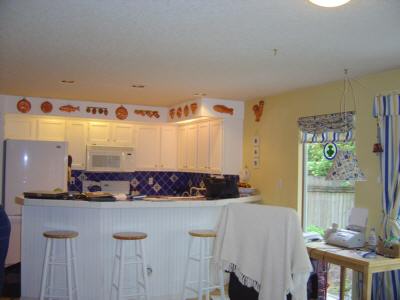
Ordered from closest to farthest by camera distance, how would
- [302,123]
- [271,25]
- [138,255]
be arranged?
[271,25], [138,255], [302,123]

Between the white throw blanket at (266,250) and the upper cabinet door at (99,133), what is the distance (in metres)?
3.70

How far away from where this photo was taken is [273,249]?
291 centimetres

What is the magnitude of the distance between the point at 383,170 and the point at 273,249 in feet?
5.09

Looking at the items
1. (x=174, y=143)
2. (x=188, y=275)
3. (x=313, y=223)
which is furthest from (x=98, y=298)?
(x=174, y=143)

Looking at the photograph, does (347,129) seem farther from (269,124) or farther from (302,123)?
(269,124)

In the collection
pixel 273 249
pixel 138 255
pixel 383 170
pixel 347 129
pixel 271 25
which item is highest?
pixel 271 25

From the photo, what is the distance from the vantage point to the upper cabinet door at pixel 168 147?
6871 mm

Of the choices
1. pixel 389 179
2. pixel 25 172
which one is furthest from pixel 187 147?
pixel 389 179

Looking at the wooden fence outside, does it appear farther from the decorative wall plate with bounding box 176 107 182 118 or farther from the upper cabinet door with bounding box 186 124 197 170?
the decorative wall plate with bounding box 176 107 182 118

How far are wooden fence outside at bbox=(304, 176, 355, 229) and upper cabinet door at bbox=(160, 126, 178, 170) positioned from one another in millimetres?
2678

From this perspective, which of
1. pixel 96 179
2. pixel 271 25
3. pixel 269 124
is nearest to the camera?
pixel 271 25

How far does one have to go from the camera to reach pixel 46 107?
5988mm

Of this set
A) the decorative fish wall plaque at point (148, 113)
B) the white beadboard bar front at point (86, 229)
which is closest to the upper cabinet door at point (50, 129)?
the decorative fish wall plaque at point (148, 113)

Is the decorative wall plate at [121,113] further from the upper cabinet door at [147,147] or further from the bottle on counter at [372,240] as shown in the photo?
the bottle on counter at [372,240]
